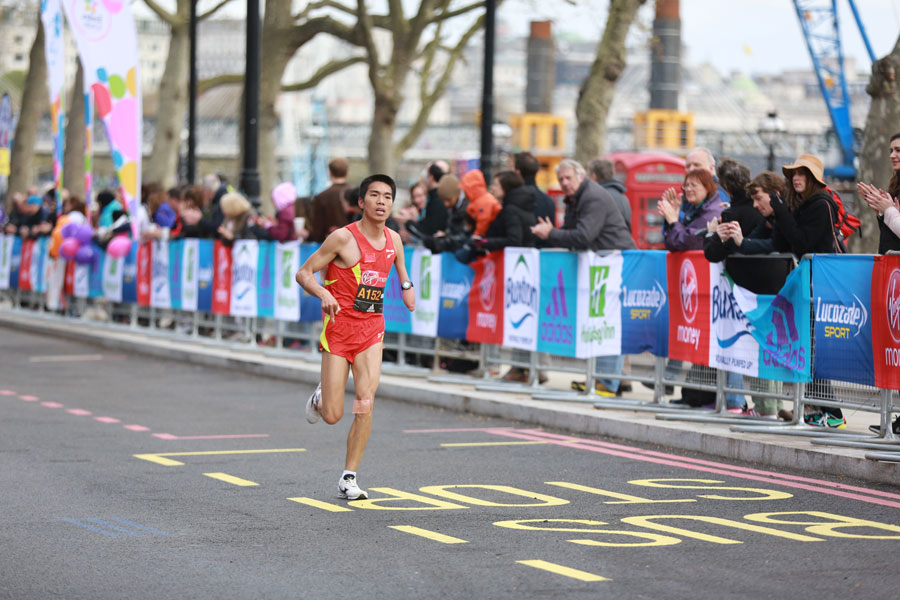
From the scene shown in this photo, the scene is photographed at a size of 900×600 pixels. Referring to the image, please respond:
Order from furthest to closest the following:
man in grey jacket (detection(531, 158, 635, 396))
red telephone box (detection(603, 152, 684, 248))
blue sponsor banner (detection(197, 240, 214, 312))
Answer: red telephone box (detection(603, 152, 684, 248)) → blue sponsor banner (detection(197, 240, 214, 312)) → man in grey jacket (detection(531, 158, 635, 396))

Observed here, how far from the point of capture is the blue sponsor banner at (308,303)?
17078 millimetres

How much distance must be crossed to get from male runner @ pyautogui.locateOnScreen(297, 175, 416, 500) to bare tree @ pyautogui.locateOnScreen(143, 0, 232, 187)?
26.3m

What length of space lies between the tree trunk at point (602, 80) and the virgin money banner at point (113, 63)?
29.1 ft

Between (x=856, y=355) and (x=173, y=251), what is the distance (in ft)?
40.1

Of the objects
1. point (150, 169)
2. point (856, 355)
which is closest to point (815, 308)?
point (856, 355)

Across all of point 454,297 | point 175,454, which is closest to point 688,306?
point 454,297

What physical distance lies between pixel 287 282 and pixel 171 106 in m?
18.6

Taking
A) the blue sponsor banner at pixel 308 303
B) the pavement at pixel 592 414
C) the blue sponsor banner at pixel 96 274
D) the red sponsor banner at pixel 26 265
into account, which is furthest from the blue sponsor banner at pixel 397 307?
the red sponsor banner at pixel 26 265

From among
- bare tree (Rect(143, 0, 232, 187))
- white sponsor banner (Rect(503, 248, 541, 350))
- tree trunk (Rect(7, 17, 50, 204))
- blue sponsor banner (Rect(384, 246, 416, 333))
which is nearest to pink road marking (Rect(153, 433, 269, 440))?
white sponsor banner (Rect(503, 248, 541, 350))

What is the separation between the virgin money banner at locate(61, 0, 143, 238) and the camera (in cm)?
1991

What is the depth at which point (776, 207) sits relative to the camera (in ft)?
35.6

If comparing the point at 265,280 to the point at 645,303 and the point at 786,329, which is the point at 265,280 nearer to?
the point at 645,303

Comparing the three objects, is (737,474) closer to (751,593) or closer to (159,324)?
(751,593)

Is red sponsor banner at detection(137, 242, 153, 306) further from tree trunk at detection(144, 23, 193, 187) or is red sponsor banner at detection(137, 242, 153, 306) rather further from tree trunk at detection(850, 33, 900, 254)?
tree trunk at detection(144, 23, 193, 187)
